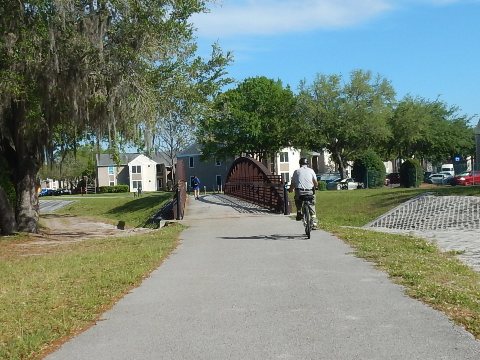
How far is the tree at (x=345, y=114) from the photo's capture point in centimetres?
5988

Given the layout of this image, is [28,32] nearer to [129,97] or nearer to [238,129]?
[129,97]

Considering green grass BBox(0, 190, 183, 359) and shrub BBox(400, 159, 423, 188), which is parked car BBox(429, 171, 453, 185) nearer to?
shrub BBox(400, 159, 423, 188)

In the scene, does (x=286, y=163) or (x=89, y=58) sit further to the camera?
(x=286, y=163)

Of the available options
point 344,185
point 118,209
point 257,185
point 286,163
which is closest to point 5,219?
point 257,185

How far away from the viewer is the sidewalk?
17.0 feet

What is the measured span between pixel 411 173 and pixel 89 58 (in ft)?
103

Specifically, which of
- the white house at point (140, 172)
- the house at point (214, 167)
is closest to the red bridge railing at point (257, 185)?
the house at point (214, 167)

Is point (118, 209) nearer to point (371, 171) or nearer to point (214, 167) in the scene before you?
point (371, 171)

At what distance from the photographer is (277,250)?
11758 mm

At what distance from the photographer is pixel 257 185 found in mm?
28547

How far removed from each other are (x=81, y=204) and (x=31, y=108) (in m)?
39.1

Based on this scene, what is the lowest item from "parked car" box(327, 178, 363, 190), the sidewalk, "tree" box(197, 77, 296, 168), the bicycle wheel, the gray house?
the sidewalk

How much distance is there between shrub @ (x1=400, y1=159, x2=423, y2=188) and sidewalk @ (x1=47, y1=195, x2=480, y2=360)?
109 feet

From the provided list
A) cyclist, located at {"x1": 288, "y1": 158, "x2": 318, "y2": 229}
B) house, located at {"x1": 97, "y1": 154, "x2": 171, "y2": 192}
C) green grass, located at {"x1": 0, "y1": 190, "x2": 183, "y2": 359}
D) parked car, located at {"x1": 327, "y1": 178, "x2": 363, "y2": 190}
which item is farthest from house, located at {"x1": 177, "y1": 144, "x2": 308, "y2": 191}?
cyclist, located at {"x1": 288, "y1": 158, "x2": 318, "y2": 229}
